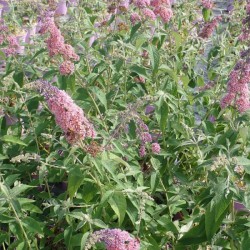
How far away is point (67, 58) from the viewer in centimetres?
229

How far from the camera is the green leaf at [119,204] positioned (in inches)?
78.5

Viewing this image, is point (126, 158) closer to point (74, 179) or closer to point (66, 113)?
point (74, 179)

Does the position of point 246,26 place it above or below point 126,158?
above

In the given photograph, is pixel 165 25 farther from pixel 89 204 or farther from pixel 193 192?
pixel 89 204

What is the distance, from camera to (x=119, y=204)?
2.01 metres

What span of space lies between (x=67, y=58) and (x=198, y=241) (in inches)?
35.8

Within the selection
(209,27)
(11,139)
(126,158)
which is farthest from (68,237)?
(209,27)

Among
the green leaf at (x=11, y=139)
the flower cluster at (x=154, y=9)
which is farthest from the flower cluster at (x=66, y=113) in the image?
the flower cluster at (x=154, y=9)

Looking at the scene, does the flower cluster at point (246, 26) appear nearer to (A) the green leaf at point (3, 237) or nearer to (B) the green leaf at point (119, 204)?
(B) the green leaf at point (119, 204)

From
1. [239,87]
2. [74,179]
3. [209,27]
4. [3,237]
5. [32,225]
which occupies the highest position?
[239,87]

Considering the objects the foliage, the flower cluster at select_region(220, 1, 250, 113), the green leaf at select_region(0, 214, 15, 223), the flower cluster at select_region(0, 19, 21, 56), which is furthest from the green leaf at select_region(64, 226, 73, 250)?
the flower cluster at select_region(0, 19, 21, 56)

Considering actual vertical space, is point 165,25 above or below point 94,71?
above

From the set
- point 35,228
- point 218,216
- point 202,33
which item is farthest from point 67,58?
point 202,33

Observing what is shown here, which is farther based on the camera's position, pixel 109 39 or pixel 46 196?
pixel 109 39
